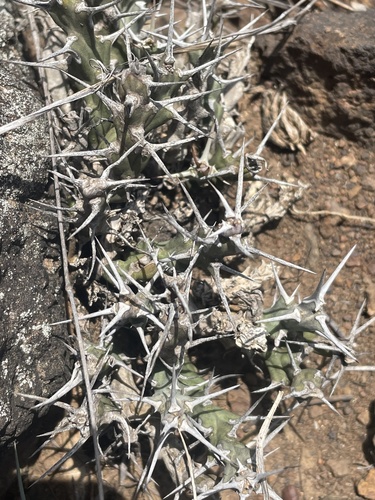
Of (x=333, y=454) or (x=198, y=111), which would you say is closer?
(x=198, y=111)

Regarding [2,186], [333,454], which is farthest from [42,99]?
[333,454]

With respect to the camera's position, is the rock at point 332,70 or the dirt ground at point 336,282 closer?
the dirt ground at point 336,282

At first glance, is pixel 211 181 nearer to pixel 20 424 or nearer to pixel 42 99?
pixel 42 99

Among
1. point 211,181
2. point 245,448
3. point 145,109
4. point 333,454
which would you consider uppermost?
point 145,109

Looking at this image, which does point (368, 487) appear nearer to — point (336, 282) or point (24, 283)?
point (336, 282)

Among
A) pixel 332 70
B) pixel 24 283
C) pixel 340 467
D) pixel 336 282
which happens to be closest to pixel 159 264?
pixel 24 283

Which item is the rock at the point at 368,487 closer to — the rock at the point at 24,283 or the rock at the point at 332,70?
the rock at the point at 24,283


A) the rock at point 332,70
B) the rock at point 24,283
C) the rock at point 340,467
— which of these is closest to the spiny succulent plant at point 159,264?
the rock at point 24,283
